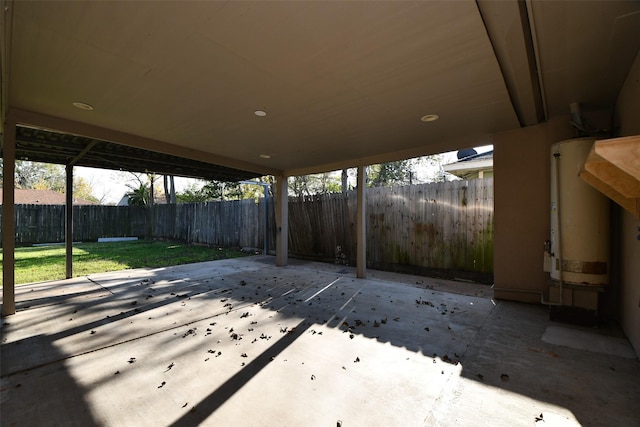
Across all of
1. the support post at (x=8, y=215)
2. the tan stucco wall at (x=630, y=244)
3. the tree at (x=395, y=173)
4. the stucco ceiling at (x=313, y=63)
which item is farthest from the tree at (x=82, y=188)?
the tan stucco wall at (x=630, y=244)

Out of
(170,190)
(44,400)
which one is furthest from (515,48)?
(170,190)

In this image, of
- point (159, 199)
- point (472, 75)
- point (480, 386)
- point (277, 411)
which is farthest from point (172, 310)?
point (159, 199)

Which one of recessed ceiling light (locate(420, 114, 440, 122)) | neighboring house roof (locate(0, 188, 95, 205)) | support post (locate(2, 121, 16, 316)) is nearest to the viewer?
support post (locate(2, 121, 16, 316))

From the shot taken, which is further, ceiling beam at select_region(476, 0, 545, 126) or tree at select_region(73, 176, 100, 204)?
tree at select_region(73, 176, 100, 204)

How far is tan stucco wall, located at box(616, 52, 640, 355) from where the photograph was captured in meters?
2.42

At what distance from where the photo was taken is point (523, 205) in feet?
12.9

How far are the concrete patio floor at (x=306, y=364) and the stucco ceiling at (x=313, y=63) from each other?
2493 mm

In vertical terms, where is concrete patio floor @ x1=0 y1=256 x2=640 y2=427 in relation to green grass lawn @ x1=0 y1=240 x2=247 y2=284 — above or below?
below

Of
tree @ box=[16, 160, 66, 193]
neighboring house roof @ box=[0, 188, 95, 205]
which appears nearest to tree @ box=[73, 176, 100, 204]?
tree @ box=[16, 160, 66, 193]

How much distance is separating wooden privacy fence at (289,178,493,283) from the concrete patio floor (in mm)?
1268

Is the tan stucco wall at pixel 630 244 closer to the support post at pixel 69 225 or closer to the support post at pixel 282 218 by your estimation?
the support post at pixel 282 218

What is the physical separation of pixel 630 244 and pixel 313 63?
337cm

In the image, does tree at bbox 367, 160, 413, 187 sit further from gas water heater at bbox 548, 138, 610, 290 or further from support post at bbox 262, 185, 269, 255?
gas water heater at bbox 548, 138, 610, 290

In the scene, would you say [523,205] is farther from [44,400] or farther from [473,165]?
[44,400]
